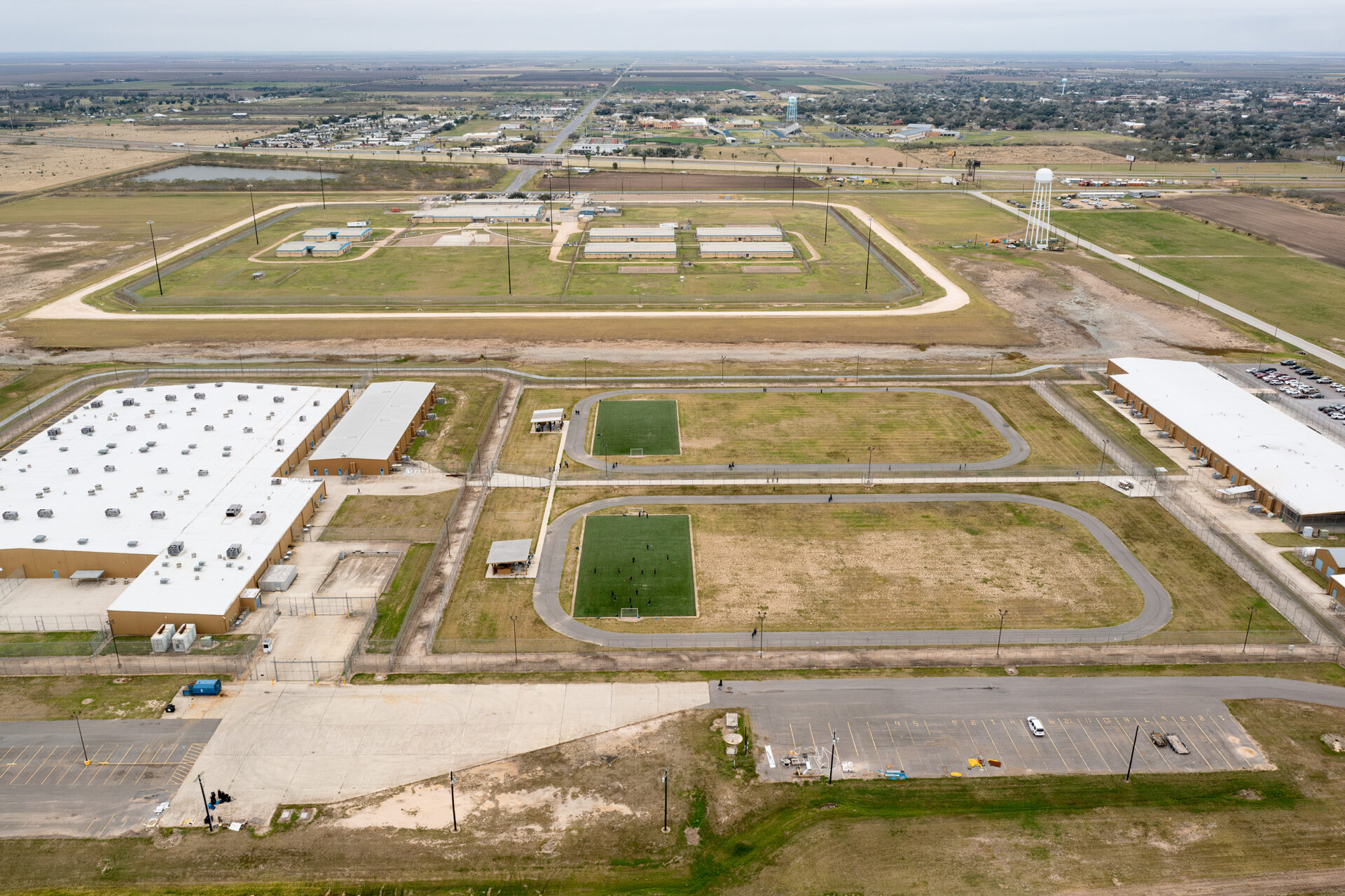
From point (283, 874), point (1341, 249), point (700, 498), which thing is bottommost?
point (283, 874)

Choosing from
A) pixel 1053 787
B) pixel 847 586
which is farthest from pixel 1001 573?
pixel 1053 787

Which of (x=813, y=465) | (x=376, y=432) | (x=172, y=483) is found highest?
(x=376, y=432)

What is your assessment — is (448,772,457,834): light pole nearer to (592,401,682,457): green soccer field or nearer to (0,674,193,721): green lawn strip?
(0,674,193,721): green lawn strip

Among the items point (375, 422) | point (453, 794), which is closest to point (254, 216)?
point (375, 422)

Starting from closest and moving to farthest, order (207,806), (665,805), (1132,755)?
(207,806)
(665,805)
(1132,755)

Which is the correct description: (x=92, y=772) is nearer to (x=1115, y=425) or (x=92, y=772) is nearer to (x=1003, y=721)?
(x=1003, y=721)

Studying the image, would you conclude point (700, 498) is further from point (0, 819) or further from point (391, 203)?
point (391, 203)
